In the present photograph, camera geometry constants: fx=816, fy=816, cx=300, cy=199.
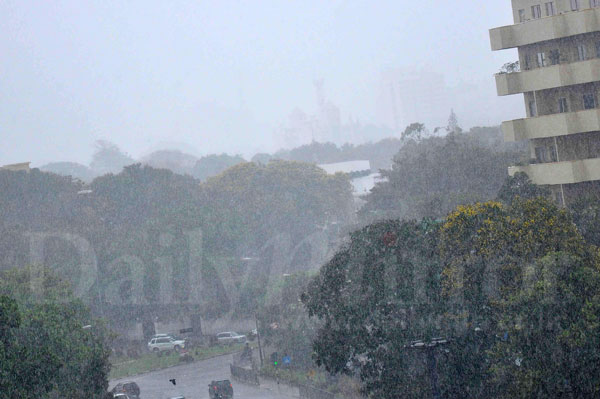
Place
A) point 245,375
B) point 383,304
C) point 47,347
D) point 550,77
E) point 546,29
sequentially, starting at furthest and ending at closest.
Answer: point 245,375 < point 546,29 < point 550,77 < point 383,304 < point 47,347

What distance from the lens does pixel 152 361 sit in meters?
44.6

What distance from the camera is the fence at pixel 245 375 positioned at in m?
36.0

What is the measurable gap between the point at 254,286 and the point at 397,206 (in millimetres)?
14139

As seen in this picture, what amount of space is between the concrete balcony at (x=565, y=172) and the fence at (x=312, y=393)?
11.1 m

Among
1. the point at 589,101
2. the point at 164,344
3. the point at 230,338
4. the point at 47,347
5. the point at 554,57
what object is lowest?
the point at 230,338

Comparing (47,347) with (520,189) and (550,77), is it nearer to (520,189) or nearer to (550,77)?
(520,189)

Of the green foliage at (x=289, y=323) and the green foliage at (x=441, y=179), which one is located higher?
the green foliage at (x=441, y=179)

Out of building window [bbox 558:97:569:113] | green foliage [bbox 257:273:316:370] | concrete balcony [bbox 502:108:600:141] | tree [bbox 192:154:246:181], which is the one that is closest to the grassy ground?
green foliage [bbox 257:273:316:370]

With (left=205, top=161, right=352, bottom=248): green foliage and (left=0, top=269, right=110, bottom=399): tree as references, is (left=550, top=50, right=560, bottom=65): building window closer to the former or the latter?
(left=0, top=269, right=110, bottom=399): tree

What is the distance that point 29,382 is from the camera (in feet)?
54.3

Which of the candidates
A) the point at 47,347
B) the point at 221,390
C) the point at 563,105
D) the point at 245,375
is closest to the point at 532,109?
the point at 563,105

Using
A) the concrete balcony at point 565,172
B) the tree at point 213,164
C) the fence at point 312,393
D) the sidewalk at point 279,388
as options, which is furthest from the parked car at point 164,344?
the tree at point 213,164

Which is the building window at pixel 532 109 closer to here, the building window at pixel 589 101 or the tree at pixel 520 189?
the building window at pixel 589 101

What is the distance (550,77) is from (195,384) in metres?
19.7
